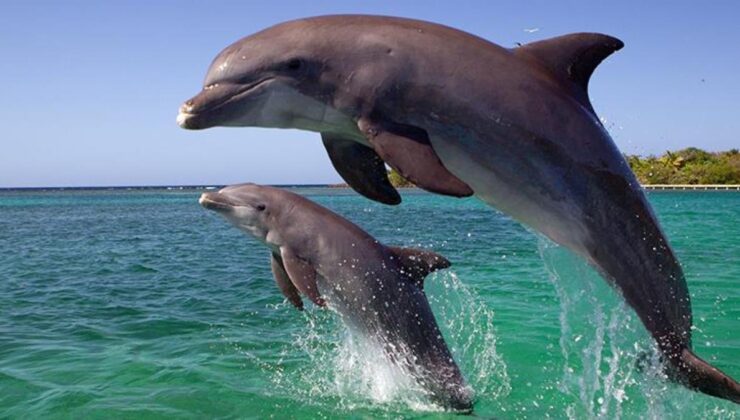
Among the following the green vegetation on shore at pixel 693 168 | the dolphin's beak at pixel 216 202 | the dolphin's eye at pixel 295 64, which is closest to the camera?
the dolphin's eye at pixel 295 64

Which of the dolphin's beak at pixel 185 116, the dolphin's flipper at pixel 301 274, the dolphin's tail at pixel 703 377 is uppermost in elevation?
the dolphin's beak at pixel 185 116

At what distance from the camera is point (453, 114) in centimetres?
383

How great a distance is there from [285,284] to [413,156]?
4.43 meters

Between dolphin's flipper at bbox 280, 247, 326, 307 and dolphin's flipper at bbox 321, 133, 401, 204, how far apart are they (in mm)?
2706

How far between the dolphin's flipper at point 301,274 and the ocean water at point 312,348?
3.93 ft

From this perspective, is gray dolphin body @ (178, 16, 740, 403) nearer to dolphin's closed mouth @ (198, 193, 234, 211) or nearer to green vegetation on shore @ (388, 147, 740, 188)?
dolphin's closed mouth @ (198, 193, 234, 211)

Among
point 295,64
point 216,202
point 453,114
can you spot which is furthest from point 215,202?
point 453,114

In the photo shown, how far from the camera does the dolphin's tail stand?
451cm

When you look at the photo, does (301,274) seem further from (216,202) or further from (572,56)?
(572,56)

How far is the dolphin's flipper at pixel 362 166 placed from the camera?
13.8 ft

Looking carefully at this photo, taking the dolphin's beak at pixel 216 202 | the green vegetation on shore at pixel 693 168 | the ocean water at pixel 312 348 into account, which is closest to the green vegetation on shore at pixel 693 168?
the green vegetation on shore at pixel 693 168

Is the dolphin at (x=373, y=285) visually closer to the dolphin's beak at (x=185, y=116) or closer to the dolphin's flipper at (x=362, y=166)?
the dolphin's flipper at (x=362, y=166)

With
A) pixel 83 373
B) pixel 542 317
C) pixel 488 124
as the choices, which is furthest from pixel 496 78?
pixel 542 317

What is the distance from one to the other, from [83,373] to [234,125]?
6.88 m
